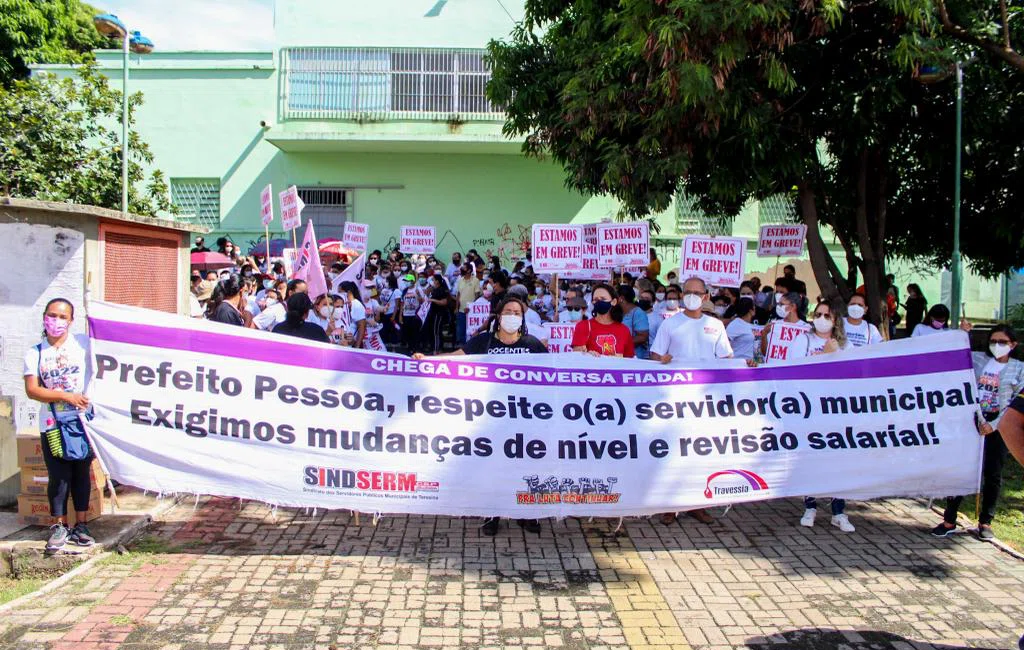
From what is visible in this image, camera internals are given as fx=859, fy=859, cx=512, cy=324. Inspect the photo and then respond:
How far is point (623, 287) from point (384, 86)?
14.2 meters

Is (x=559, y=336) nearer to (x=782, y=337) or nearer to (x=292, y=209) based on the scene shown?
(x=782, y=337)

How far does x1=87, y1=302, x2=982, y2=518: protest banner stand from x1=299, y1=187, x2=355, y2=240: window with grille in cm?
1767

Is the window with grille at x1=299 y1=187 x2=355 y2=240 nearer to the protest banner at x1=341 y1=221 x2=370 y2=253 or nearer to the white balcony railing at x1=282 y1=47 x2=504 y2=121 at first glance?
the white balcony railing at x1=282 y1=47 x2=504 y2=121

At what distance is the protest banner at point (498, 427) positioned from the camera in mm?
5965

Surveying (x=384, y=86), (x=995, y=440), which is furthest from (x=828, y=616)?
(x=384, y=86)

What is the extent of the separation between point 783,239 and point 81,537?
11749mm

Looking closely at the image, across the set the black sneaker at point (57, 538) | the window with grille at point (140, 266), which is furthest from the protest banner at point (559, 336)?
the black sneaker at point (57, 538)

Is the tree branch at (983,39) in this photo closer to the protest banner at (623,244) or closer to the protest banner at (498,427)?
the protest banner at (623,244)

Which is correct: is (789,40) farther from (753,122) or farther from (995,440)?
(995,440)

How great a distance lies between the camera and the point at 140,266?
828cm

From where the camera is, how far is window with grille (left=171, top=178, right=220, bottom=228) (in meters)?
23.4

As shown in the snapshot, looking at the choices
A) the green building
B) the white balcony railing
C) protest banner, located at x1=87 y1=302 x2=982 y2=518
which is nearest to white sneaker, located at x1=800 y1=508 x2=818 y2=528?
protest banner, located at x1=87 y1=302 x2=982 y2=518

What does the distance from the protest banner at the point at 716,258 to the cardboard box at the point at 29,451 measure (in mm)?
7128

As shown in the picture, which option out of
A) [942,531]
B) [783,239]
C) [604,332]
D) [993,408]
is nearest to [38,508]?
[604,332]
